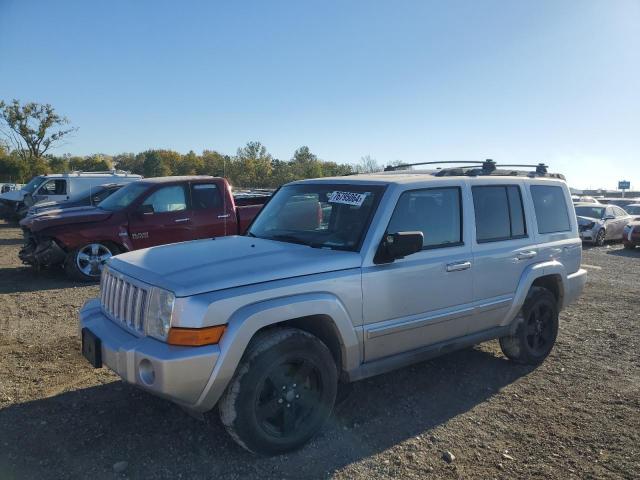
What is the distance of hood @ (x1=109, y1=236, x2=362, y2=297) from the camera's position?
3.18 meters

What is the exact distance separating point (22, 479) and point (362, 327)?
7.53 feet

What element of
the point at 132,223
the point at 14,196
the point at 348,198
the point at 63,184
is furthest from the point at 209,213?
the point at 14,196

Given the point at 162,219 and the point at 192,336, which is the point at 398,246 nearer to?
the point at 192,336

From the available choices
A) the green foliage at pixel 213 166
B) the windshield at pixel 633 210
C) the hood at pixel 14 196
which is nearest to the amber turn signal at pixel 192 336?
the hood at pixel 14 196

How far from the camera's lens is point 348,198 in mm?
4137

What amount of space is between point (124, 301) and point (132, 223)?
573 centimetres

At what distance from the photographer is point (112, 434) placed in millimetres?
3623

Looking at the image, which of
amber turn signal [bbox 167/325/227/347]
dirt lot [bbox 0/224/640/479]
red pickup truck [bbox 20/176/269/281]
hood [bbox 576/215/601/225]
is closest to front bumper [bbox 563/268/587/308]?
dirt lot [bbox 0/224/640/479]

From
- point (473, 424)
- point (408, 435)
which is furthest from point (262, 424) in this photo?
point (473, 424)

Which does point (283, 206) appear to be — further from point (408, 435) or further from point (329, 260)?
point (408, 435)

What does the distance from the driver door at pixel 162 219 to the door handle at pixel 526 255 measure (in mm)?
6008

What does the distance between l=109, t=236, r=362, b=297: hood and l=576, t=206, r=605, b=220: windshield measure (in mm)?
16748

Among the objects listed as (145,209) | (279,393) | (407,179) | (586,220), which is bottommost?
(279,393)

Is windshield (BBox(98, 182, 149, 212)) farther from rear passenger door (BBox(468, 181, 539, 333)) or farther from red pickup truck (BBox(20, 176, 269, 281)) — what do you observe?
rear passenger door (BBox(468, 181, 539, 333))
